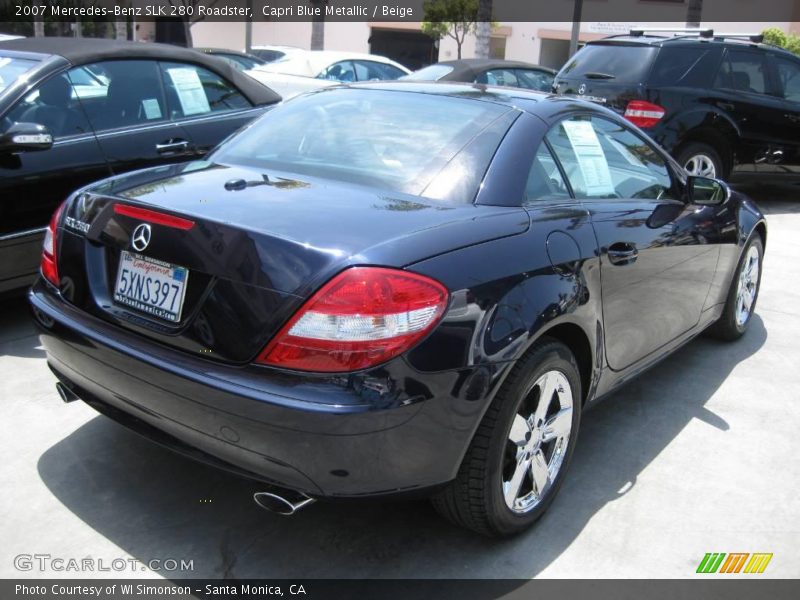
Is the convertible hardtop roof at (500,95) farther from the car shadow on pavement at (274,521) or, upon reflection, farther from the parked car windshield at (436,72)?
the parked car windshield at (436,72)

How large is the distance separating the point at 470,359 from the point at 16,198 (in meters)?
2.97

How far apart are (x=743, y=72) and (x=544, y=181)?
21.5 feet

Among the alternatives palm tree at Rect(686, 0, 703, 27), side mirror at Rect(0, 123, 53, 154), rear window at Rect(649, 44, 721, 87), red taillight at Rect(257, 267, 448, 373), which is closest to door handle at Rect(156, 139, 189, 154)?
side mirror at Rect(0, 123, 53, 154)

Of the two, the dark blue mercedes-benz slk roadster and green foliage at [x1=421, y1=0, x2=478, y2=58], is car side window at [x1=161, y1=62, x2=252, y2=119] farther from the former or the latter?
green foliage at [x1=421, y1=0, x2=478, y2=58]

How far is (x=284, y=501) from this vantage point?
2430mm

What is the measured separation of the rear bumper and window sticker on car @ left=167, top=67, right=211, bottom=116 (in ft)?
10.3

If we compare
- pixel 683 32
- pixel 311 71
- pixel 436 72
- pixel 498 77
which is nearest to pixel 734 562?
pixel 683 32

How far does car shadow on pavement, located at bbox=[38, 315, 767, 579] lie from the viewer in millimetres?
2750

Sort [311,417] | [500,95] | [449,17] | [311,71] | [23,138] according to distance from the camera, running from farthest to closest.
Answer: [449,17]
[311,71]
[23,138]
[500,95]
[311,417]

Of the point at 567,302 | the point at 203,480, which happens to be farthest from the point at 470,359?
the point at 203,480

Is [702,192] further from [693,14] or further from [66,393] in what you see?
[693,14]

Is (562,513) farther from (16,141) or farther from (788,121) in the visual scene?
(788,121)

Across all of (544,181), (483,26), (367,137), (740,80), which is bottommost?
(544,181)

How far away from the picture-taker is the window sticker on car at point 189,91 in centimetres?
539
